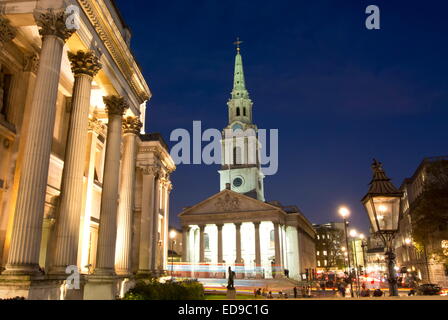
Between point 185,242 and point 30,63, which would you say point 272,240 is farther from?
point 30,63

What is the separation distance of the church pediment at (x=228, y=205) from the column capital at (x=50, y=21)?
65.1 metres

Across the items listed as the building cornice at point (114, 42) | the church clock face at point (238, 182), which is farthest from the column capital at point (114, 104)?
the church clock face at point (238, 182)

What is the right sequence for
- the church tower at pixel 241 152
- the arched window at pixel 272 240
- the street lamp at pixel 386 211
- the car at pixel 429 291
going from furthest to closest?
the church tower at pixel 241 152 < the arched window at pixel 272 240 < the car at pixel 429 291 < the street lamp at pixel 386 211

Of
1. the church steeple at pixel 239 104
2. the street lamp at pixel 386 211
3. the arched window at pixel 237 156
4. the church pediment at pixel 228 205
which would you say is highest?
the church steeple at pixel 239 104

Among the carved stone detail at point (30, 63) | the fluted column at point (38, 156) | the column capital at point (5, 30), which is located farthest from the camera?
the carved stone detail at point (30, 63)

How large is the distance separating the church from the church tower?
10.3 inches

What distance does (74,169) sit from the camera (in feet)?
47.0

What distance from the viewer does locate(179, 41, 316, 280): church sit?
74562mm

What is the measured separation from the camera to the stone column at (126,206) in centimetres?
1953

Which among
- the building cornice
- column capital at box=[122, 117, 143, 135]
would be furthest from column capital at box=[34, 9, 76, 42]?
column capital at box=[122, 117, 143, 135]

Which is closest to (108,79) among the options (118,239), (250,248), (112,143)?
(112,143)

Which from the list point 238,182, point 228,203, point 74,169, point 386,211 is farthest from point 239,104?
point 386,211

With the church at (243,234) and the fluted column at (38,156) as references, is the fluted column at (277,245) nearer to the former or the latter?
the church at (243,234)
